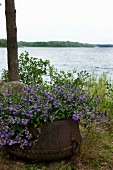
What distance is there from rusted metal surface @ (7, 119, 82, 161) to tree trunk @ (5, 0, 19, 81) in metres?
1.98

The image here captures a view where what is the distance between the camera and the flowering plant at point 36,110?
337cm

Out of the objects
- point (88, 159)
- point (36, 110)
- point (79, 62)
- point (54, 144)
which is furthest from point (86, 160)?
point (79, 62)

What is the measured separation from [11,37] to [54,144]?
7.73 feet

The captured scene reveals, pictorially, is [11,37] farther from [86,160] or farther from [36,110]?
[86,160]

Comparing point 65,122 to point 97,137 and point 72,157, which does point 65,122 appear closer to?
point 72,157

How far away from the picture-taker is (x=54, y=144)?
3.51 meters

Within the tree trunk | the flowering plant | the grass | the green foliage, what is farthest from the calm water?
the flowering plant

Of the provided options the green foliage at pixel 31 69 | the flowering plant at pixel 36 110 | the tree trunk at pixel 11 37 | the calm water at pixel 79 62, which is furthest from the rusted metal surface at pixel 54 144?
the calm water at pixel 79 62

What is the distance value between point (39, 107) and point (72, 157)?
734mm

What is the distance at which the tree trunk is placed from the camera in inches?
204

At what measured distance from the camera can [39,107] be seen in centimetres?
345

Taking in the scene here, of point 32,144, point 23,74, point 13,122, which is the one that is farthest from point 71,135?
point 23,74

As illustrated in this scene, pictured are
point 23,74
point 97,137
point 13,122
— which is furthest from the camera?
point 23,74

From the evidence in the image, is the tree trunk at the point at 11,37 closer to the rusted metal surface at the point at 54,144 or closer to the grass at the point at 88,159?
the grass at the point at 88,159
